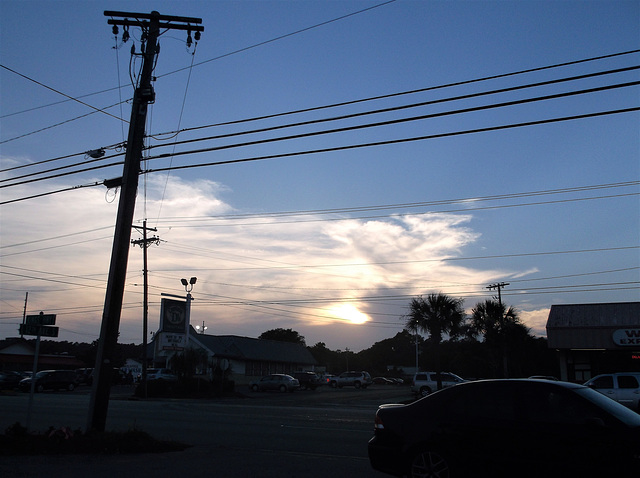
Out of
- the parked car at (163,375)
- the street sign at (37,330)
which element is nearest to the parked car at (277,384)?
the parked car at (163,375)

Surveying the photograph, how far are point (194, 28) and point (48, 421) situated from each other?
12440 millimetres

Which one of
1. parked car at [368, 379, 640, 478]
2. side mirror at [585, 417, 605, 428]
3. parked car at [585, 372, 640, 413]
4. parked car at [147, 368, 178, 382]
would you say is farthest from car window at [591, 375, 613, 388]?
parked car at [147, 368, 178, 382]

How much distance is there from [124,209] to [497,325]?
105ft

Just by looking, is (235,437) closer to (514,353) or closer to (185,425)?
(185,425)

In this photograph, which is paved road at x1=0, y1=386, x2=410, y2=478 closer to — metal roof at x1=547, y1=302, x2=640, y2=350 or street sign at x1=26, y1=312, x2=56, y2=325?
street sign at x1=26, y1=312, x2=56, y2=325

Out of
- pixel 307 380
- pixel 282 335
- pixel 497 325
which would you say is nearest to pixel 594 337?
pixel 497 325

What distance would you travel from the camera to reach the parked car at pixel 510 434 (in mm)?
6266

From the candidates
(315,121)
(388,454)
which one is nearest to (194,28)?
(315,121)

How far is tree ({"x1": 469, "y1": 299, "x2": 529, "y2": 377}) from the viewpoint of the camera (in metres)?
39.2

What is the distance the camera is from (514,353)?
136 feet

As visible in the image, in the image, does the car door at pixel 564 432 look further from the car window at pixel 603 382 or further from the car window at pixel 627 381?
the car window at pixel 627 381

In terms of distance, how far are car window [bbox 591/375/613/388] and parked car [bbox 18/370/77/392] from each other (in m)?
39.9

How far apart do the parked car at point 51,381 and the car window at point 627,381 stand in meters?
40.7

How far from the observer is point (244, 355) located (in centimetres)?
6338
